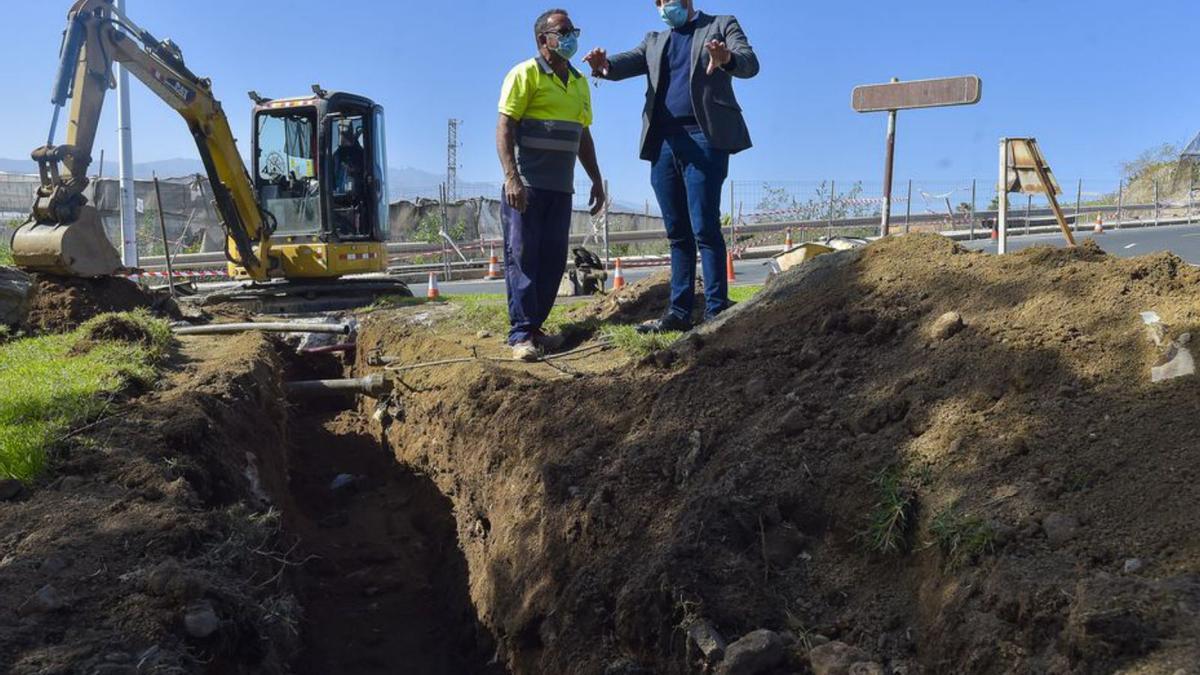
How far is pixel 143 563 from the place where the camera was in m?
2.88

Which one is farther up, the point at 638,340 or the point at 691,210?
the point at 691,210

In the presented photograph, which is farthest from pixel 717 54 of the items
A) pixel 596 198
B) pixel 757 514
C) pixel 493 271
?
pixel 493 271

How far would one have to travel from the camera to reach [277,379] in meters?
6.88

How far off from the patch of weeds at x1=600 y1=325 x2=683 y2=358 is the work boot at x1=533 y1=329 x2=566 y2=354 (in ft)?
1.15

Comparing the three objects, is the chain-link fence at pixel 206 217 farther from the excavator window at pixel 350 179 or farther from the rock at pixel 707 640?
the rock at pixel 707 640

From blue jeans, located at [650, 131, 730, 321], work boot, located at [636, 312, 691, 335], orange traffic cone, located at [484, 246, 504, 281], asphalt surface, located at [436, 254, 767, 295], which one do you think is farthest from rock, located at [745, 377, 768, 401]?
orange traffic cone, located at [484, 246, 504, 281]

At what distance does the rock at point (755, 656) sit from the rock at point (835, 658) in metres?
0.10

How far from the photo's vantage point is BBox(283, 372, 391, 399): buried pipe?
6.76 meters

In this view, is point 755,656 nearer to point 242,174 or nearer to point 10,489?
point 10,489

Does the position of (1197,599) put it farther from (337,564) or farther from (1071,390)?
(337,564)

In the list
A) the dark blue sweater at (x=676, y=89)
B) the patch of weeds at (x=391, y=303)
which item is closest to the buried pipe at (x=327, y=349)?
the patch of weeds at (x=391, y=303)

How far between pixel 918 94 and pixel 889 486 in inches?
Result: 199

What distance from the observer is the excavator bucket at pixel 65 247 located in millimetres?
7855

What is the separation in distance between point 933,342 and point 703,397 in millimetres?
953
